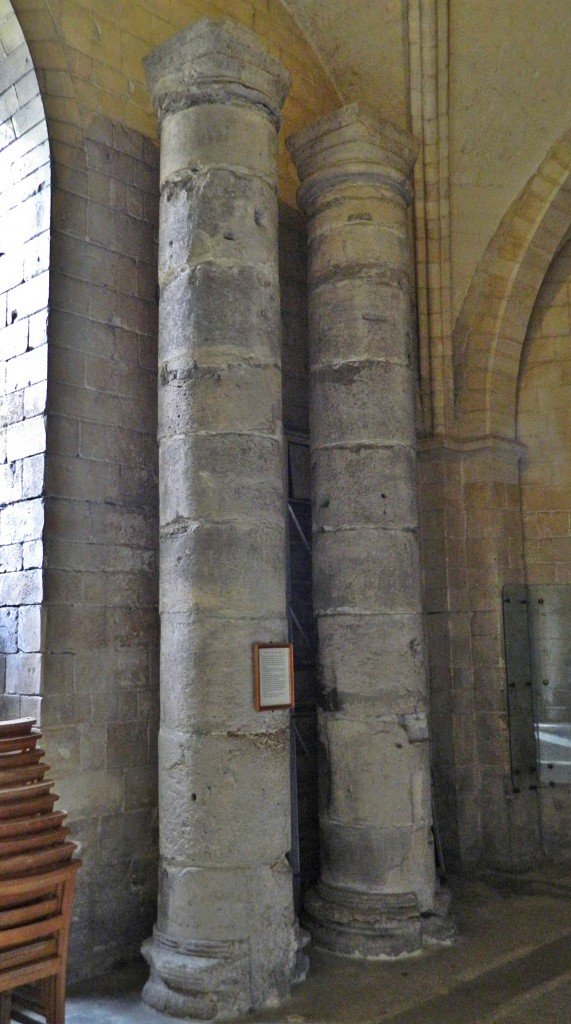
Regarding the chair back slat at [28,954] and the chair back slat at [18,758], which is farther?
the chair back slat at [18,758]

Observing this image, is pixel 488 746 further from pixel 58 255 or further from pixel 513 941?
pixel 58 255

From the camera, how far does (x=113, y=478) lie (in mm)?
4965

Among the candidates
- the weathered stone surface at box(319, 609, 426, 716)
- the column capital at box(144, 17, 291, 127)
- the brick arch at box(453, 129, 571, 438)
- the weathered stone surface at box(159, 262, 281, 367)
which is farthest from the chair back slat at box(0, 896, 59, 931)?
the brick arch at box(453, 129, 571, 438)

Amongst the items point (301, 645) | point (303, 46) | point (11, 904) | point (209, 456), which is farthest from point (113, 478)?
point (303, 46)

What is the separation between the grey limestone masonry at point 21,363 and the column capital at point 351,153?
5.41 feet

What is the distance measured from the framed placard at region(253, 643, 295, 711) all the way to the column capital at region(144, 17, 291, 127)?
9.44 ft

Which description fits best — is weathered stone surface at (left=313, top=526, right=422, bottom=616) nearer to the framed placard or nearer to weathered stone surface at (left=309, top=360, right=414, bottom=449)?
weathered stone surface at (left=309, top=360, right=414, bottom=449)

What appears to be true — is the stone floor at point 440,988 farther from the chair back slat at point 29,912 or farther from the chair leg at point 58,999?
the chair back slat at point 29,912

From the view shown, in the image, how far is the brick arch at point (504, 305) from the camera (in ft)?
22.1

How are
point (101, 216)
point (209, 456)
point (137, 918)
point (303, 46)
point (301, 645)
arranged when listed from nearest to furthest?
1. point (209, 456)
2. point (137, 918)
3. point (101, 216)
4. point (301, 645)
5. point (303, 46)

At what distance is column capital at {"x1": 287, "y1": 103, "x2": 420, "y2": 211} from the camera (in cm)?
545

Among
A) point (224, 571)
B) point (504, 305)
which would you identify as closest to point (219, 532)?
point (224, 571)

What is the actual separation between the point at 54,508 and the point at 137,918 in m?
2.22

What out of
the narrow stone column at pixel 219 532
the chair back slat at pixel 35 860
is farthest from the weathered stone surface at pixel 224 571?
the chair back slat at pixel 35 860
